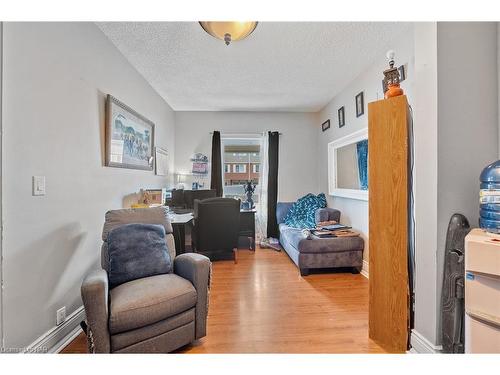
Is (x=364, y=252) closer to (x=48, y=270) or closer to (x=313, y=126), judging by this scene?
(x=313, y=126)

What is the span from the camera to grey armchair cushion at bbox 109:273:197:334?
132 centimetres

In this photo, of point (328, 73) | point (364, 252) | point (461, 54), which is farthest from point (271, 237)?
point (461, 54)

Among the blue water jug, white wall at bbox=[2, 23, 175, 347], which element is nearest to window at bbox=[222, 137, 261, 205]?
white wall at bbox=[2, 23, 175, 347]

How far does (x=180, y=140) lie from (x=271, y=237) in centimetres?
261

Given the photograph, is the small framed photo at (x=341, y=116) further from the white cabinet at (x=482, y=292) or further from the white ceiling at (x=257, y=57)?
the white cabinet at (x=482, y=292)

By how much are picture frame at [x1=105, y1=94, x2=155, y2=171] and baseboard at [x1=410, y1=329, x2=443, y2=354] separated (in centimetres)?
278

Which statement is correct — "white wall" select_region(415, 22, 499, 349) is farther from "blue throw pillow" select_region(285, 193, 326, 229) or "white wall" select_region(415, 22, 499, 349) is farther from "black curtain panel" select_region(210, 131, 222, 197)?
"black curtain panel" select_region(210, 131, 222, 197)

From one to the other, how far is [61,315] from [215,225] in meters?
1.88

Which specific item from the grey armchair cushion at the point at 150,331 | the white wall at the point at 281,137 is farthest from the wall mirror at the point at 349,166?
the grey armchair cushion at the point at 150,331

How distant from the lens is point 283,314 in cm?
200

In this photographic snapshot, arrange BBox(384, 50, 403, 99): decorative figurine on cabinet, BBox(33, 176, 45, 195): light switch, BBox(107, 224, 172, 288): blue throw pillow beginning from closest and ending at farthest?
BBox(33, 176, 45, 195): light switch
BBox(384, 50, 403, 99): decorative figurine on cabinet
BBox(107, 224, 172, 288): blue throw pillow

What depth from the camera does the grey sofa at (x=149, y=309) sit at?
1287 mm

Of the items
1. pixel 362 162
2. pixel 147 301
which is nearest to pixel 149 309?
pixel 147 301
